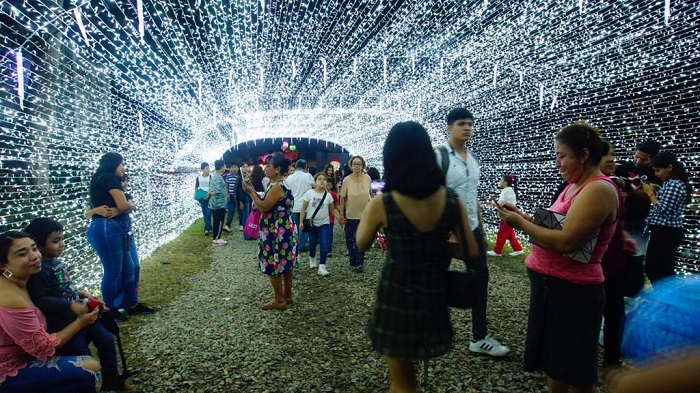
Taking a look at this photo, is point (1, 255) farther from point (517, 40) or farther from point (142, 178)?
point (517, 40)

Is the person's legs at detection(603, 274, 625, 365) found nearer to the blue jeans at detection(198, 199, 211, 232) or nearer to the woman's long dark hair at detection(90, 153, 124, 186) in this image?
the woman's long dark hair at detection(90, 153, 124, 186)

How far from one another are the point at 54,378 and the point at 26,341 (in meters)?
0.25

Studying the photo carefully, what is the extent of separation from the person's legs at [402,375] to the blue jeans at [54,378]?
1.66 meters

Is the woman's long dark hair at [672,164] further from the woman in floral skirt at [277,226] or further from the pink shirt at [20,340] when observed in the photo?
the pink shirt at [20,340]

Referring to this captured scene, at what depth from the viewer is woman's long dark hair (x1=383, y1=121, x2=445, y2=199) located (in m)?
1.62

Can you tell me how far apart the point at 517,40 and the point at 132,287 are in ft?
20.9

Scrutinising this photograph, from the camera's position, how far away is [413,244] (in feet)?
5.43

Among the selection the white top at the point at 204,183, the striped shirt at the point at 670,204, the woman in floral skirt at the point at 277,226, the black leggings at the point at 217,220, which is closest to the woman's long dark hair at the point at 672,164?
the striped shirt at the point at 670,204

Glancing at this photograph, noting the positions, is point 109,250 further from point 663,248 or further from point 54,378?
point 663,248

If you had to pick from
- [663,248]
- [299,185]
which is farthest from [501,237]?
[299,185]

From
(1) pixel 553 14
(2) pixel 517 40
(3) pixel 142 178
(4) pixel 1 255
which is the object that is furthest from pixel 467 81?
(4) pixel 1 255

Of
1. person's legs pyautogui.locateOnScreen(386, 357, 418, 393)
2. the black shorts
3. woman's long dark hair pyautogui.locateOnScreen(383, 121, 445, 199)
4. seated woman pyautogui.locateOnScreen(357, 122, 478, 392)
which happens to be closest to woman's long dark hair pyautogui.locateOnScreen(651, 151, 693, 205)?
the black shorts

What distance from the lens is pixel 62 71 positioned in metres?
4.18

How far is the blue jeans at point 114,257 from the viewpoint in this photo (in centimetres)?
367
